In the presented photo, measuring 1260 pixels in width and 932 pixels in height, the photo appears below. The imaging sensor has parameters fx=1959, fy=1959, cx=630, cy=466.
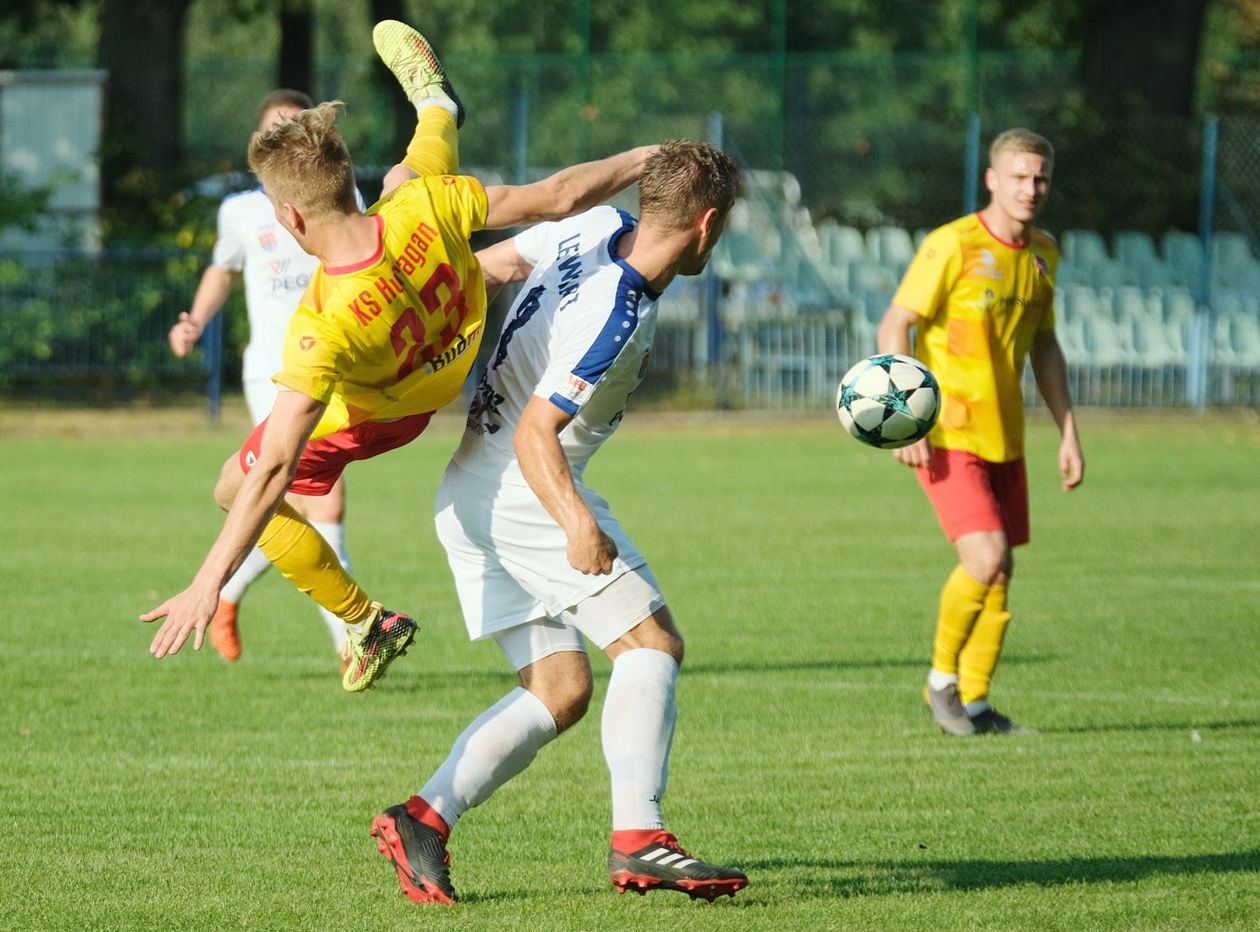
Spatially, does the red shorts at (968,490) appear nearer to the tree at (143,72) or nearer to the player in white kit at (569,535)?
the player in white kit at (569,535)

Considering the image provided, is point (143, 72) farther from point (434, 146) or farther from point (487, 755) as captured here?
point (487, 755)

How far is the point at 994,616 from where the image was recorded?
7852 millimetres

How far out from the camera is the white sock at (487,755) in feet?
17.1

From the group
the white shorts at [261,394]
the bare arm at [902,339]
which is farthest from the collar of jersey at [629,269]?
the white shorts at [261,394]

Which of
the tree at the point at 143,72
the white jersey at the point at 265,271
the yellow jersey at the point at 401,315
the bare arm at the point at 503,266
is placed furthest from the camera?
the tree at the point at 143,72

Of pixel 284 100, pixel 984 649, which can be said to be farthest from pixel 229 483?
pixel 984 649

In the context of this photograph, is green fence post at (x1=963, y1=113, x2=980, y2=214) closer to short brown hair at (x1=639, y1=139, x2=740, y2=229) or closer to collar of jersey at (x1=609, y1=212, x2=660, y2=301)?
collar of jersey at (x1=609, y1=212, x2=660, y2=301)

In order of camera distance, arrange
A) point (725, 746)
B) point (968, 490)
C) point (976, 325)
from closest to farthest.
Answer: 1. point (725, 746)
2. point (968, 490)
3. point (976, 325)

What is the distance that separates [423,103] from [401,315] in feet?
4.09

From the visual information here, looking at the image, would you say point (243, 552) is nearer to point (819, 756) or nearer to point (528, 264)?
point (528, 264)

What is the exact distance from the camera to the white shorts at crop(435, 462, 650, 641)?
5.13 m

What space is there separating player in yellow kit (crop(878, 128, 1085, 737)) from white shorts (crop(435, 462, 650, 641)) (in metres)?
2.77

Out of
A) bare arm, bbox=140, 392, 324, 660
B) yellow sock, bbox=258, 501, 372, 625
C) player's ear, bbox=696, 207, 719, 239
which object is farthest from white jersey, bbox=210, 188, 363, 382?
player's ear, bbox=696, 207, 719, 239

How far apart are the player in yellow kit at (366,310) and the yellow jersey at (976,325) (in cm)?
257
